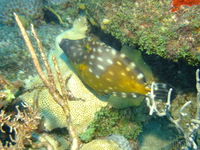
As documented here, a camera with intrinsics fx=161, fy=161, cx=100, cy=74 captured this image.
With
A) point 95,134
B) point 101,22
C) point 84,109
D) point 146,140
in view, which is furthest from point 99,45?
point 146,140

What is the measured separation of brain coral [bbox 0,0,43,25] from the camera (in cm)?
639

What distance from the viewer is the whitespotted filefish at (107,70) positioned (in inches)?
131

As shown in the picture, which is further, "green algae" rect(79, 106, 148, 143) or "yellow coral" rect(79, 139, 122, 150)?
"green algae" rect(79, 106, 148, 143)

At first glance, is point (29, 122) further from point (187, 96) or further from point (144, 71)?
point (187, 96)

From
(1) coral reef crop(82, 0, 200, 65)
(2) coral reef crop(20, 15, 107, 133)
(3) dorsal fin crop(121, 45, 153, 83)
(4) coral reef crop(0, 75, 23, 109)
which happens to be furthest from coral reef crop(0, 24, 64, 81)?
(3) dorsal fin crop(121, 45, 153, 83)

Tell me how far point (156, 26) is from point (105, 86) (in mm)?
1682

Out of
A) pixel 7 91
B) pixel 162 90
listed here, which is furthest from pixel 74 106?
pixel 162 90

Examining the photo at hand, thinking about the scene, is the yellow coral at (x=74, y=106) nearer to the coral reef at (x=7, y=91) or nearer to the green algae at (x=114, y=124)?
the green algae at (x=114, y=124)

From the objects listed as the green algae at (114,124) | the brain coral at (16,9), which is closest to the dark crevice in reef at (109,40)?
the green algae at (114,124)

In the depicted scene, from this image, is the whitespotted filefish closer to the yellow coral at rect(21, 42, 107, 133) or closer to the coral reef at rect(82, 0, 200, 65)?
the yellow coral at rect(21, 42, 107, 133)

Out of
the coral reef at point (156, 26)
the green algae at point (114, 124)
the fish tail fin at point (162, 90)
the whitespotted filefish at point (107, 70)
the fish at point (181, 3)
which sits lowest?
the green algae at point (114, 124)

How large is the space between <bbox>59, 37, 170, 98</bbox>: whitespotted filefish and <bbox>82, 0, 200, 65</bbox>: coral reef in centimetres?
54

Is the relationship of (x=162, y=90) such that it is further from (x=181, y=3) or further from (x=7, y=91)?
(x=7, y=91)

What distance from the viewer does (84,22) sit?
595cm
